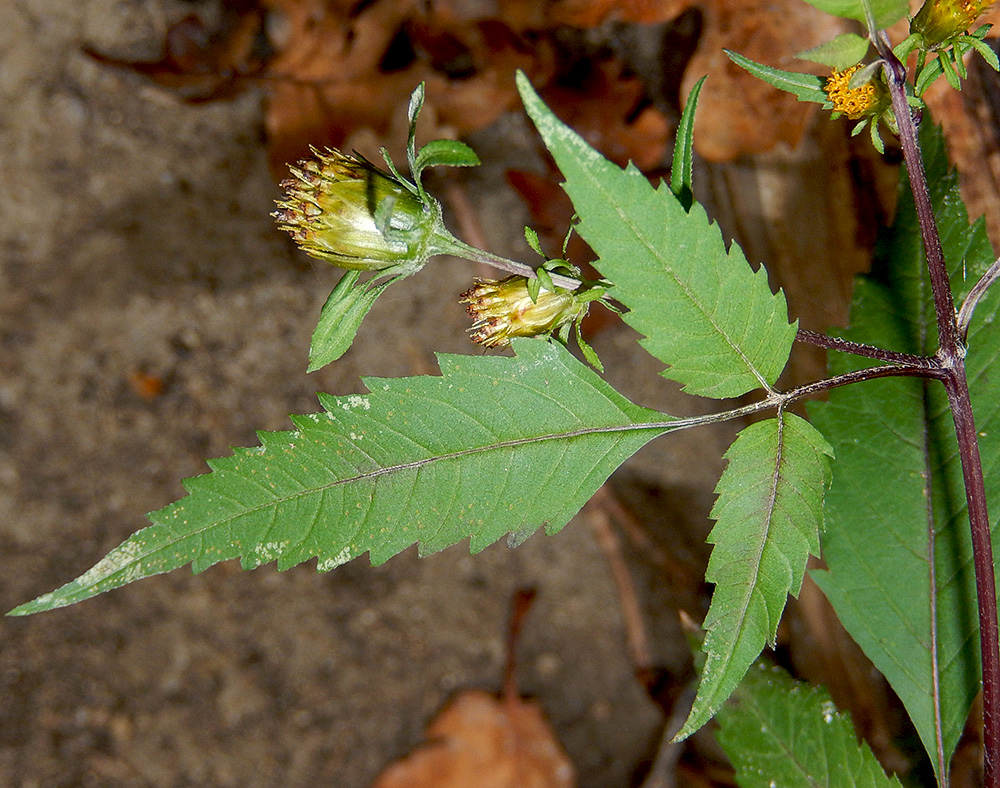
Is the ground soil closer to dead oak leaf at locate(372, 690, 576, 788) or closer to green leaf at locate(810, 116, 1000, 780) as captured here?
dead oak leaf at locate(372, 690, 576, 788)

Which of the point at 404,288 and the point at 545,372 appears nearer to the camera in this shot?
the point at 545,372

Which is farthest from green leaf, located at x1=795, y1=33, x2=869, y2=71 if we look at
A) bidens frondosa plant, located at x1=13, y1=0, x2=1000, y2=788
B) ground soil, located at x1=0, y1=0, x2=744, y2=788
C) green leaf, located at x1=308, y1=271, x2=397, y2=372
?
ground soil, located at x1=0, y1=0, x2=744, y2=788

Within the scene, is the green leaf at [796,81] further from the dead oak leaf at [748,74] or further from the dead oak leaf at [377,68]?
the dead oak leaf at [377,68]

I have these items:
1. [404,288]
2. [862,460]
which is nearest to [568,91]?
[404,288]

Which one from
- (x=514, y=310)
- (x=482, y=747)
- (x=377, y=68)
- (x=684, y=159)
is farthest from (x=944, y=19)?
Answer: (x=482, y=747)

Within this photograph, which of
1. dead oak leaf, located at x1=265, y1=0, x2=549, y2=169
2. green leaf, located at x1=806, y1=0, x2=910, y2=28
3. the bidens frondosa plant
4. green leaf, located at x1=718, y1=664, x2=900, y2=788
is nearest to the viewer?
green leaf, located at x1=806, y1=0, x2=910, y2=28

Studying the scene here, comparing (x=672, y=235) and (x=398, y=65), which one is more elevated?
(x=672, y=235)

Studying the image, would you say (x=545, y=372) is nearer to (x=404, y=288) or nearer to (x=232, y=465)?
(x=232, y=465)

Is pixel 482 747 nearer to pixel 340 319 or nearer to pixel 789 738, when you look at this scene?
pixel 789 738
